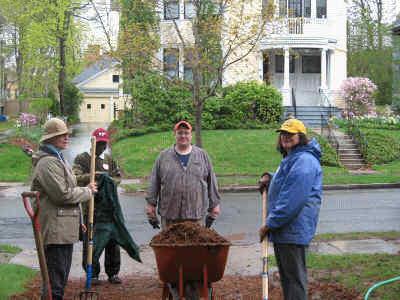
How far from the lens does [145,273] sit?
8.73 meters

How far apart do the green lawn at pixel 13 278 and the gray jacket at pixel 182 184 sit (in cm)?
194

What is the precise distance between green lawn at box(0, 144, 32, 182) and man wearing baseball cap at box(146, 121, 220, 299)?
47.1ft

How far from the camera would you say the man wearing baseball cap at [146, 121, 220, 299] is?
23.0 ft

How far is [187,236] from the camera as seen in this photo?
5902mm

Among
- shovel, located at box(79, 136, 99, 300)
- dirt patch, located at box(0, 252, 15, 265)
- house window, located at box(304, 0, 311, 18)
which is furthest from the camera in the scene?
house window, located at box(304, 0, 311, 18)

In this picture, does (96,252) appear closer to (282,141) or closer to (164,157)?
(164,157)

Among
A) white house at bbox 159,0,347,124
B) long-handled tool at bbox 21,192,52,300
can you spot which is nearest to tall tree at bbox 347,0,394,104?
white house at bbox 159,0,347,124

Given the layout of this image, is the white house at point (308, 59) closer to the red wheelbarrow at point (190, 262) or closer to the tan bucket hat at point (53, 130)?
the tan bucket hat at point (53, 130)

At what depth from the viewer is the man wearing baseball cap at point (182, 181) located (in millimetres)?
7016

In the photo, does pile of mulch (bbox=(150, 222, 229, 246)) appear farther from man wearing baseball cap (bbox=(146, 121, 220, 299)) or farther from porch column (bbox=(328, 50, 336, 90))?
porch column (bbox=(328, 50, 336, 90))

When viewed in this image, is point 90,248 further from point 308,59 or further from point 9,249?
point 308,59

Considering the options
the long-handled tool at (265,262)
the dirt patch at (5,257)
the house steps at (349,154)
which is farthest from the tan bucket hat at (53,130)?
the house steps at (349,154)

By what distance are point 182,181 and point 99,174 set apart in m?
1.31

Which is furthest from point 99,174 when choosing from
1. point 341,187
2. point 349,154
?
point 349,154
